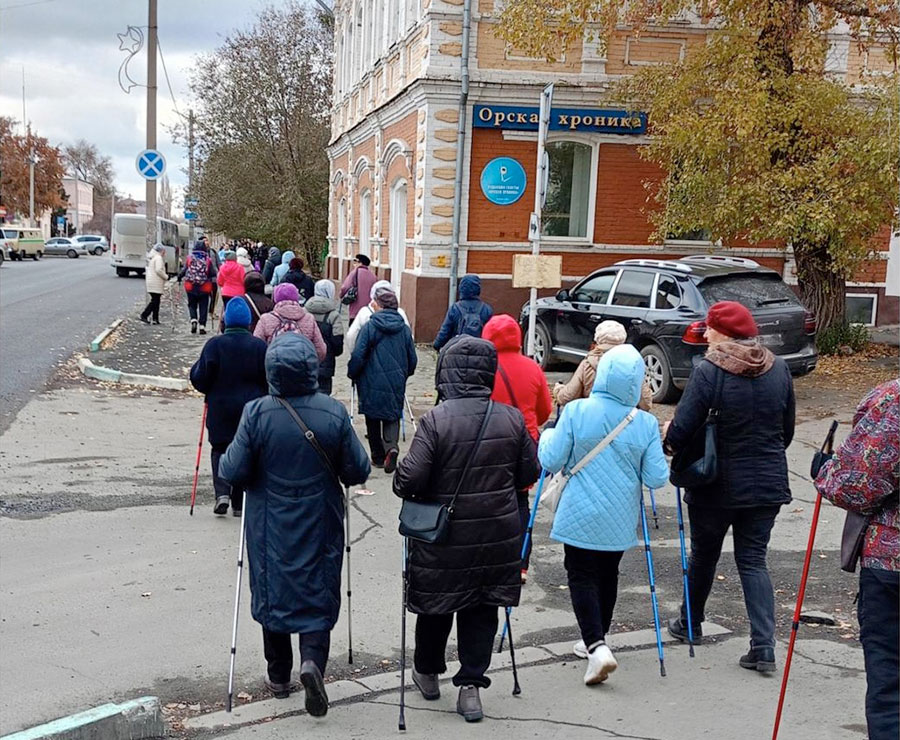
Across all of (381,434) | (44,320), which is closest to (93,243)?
(44,320)

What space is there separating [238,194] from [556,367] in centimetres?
2495

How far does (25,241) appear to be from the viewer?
6494 centimetres

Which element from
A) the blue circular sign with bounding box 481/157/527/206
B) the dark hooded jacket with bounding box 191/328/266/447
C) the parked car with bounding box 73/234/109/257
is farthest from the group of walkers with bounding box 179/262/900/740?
the parked car with bounding box 73/234/109/257

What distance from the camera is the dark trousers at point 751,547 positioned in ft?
16.7

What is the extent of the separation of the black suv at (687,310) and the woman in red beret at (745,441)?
6.85 m

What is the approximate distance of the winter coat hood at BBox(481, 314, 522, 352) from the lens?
620 cm

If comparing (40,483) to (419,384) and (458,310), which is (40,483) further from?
(419,384)

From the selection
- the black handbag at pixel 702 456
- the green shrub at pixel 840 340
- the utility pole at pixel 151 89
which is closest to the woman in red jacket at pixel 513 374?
the black handbag at pixel 702 456

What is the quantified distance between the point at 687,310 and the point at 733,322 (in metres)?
7.30

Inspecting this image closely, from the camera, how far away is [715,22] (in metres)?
18.3

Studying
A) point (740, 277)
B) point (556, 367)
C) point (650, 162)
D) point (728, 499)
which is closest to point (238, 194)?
point (650, 162)

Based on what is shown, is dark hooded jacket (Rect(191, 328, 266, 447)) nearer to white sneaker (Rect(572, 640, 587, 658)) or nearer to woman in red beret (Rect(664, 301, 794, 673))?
white sneaker (Rect(572, 640, 587, 658))

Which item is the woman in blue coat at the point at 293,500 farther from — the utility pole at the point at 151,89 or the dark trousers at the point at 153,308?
the utility pole at the point at 151,89

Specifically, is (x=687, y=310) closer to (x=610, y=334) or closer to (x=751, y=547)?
(x=610, y=334)
